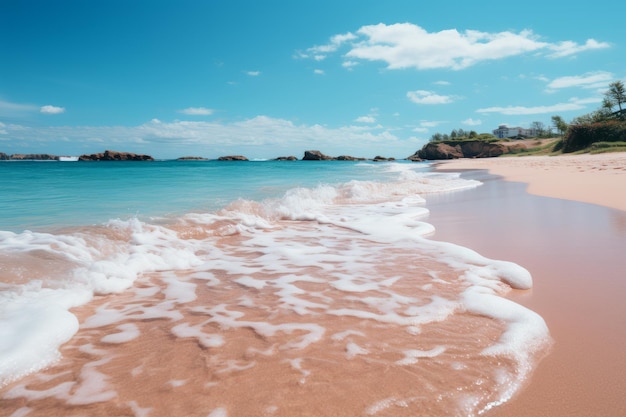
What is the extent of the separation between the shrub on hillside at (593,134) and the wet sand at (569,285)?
40803 millimetres

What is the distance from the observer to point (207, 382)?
1.82 metres

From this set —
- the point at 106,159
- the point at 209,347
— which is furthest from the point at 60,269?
the point at 106,159

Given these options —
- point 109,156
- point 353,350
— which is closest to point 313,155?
point 109,156

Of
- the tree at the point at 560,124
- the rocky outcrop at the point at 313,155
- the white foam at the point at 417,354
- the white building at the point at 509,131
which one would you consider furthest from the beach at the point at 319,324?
the white building at the point at 509,131

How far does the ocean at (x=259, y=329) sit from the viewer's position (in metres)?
1.69

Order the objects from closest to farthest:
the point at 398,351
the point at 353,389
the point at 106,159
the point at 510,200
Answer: the point at 353,389, the point at 398,351, the point at 510,200, the point at 106,159

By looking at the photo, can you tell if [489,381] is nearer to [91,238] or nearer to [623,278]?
[623,278]

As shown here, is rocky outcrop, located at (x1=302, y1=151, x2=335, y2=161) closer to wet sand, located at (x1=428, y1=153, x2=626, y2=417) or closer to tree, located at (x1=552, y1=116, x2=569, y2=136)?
tree, located at (x1=552, y1=116, x2=569, y2=136)

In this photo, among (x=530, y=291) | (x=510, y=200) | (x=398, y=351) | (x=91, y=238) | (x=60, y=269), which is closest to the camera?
(x=398, y=351)

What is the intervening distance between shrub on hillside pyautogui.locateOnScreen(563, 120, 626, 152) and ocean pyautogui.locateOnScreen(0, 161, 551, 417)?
4537cm

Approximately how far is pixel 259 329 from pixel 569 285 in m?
2.57

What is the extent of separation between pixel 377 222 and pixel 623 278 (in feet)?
13.0

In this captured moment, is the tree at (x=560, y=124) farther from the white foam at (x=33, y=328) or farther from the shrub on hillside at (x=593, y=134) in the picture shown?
the white foam at (x=33, y=328)

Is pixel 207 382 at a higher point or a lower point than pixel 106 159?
lower
